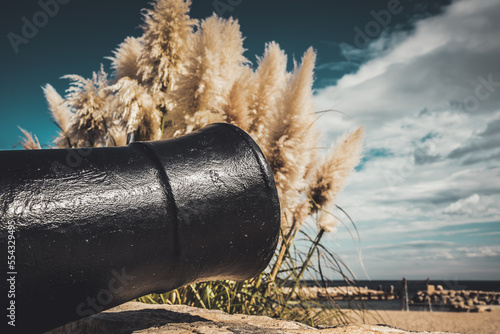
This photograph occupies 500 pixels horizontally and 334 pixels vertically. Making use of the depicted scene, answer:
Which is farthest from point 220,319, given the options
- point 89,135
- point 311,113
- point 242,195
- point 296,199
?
point 89,135

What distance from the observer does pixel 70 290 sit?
1.00 m

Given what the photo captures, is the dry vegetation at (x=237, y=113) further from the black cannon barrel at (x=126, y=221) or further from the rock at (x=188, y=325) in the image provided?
the black cannon barrel at (x=126, y=221)

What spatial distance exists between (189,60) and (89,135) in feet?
5.55

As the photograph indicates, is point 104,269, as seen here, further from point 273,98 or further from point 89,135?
point 89,135

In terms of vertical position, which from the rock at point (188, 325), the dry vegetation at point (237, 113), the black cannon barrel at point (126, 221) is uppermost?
the dry vegetation at point (237, 113)

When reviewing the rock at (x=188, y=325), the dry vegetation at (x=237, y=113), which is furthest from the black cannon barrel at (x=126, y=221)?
the dry vegetation at (x=237, y=113)

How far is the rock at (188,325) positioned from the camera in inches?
53.4

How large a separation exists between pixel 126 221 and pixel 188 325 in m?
0.60

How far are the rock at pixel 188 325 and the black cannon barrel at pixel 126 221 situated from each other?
24 cm

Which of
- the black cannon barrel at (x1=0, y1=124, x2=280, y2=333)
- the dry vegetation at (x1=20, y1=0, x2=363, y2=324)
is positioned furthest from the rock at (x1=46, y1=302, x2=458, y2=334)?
the dry vegetation at (x1=20, y1=0, x2=363, y2=324)

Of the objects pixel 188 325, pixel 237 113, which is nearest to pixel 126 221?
pixel 188 325

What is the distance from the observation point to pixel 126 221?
1050mm

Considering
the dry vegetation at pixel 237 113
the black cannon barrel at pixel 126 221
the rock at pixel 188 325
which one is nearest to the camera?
the black cannon barrel at pixel 126 221

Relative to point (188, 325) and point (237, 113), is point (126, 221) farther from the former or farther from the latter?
point (237, 113)
